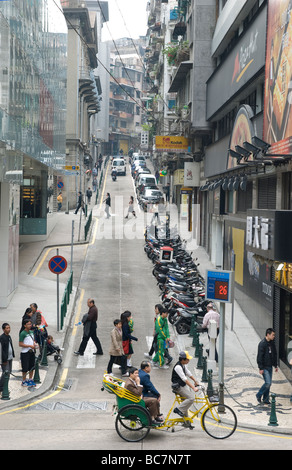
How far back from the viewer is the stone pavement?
13422 mm

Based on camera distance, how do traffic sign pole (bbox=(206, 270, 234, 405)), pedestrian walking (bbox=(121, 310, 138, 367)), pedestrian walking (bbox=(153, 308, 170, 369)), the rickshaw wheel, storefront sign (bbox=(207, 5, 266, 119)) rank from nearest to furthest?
the rickshaw wheel → traffic sign pole (bbox=(206, 270, 234, 405)) → pedestrian walking (bbox=(121, 310, 138, 367)) → pedestrian walking (bbox=(153, 308, 170, 369)) → storefront sign (bbox=(207, 5, 266, 119))

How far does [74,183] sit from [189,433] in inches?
1916

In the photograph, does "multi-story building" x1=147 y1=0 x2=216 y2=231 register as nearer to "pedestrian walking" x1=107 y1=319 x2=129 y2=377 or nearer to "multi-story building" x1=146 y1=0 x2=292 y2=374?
"multi-story building" x1=146 y1=0 x2=292 y2=374

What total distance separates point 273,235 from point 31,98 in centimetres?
1322

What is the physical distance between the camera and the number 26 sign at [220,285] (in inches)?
536

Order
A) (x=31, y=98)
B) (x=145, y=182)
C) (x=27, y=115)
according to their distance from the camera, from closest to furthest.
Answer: (x=27, y=115) → (x=31, y=98) → (x=145, y=182)

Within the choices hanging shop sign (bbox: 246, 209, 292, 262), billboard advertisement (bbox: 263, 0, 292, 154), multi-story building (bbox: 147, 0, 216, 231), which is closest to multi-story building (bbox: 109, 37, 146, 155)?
multi-story building (bbox: 147, 0, 216, 231)

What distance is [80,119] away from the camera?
6400 cm

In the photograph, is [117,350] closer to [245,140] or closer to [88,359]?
[88,359]

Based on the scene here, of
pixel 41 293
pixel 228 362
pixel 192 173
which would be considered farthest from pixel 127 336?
pixel 192 173

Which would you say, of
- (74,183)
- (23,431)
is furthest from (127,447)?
(74,183)

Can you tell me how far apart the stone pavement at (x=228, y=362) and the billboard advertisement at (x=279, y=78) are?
19.1 feet

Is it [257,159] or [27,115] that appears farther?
[27,115]

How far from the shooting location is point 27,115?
23.5 meters
